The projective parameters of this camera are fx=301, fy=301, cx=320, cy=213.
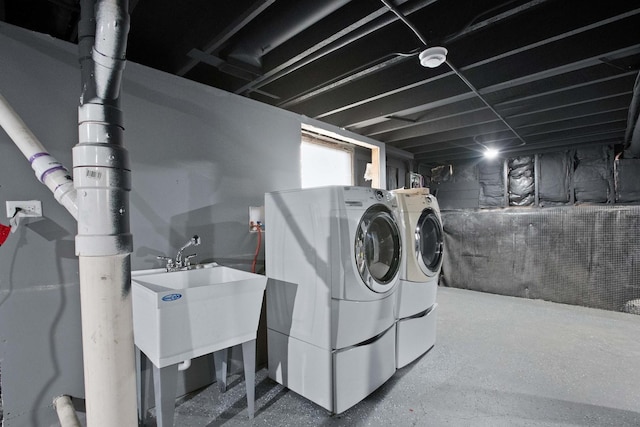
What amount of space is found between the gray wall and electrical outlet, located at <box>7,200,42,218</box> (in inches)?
1.0

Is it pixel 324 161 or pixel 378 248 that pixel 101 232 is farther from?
pixel 324 161

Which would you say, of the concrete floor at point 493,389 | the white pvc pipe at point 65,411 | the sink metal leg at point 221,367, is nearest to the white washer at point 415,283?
the concrete floor at point 493,389

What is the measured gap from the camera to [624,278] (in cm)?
319

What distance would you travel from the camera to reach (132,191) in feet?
5.65

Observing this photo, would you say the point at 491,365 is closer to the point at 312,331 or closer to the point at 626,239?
the point at 312,331

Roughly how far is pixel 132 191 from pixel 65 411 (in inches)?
42.9

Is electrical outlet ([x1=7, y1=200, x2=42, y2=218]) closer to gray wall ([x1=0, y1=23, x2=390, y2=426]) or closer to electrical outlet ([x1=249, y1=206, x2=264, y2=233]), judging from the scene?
gray wall ([x1=0, y1=23, x2=390, y2=426])

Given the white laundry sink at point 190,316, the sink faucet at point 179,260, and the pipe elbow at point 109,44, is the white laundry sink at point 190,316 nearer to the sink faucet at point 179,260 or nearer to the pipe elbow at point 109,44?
the sink faucet at point 179,260

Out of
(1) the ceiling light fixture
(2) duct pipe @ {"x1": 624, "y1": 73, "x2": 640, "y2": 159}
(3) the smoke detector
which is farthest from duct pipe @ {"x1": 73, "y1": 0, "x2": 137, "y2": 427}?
(1) the ceiling light fixture

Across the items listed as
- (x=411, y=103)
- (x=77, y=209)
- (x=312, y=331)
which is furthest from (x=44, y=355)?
(x=411, y=103)

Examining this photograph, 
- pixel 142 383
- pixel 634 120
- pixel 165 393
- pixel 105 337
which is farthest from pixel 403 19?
pixel 634 120

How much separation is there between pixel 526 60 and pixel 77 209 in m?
2.61

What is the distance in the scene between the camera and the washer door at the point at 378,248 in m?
1.72

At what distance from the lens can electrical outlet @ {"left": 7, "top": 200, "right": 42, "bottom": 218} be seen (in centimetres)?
139
